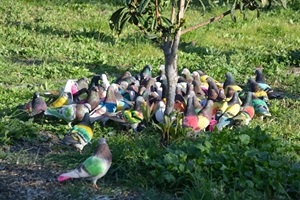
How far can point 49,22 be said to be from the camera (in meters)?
13.2

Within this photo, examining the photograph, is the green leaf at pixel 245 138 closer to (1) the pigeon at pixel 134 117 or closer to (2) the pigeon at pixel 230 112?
(2) the pigeon at pixel 230 112

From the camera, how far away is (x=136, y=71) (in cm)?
1018

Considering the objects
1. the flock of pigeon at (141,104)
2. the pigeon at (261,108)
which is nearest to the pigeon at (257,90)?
the flock of pigeon at (141,104)

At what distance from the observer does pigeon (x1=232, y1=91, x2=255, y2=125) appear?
7.14 metres

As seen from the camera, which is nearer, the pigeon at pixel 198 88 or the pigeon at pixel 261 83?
the pigeon at pixel 198 88

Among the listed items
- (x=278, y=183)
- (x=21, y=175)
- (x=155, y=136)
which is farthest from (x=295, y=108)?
(x=21, y=175)

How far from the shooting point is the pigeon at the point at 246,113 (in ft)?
23.4

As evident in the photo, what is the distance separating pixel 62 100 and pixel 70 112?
50cm

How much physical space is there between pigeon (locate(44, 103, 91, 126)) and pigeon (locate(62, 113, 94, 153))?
0.49 metres

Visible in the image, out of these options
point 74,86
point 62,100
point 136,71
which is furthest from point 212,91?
point 136,71

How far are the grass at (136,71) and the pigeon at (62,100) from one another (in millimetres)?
241

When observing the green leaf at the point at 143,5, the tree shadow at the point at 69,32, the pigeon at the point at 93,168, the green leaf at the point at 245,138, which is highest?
the green leaf at the point at 143,5

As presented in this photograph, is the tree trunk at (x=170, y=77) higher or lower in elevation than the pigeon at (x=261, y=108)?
higher

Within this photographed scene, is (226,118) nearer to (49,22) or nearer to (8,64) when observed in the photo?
(8,64)
